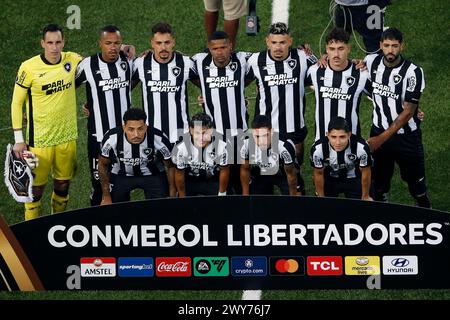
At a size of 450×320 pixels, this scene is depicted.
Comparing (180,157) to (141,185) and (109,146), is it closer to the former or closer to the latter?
(141,185)

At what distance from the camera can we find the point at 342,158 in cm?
1622

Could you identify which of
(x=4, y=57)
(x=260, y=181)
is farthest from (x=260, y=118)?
(x=4, y=57)

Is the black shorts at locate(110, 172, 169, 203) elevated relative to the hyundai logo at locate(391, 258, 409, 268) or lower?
elevated

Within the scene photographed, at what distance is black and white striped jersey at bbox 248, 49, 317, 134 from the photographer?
1645 cm

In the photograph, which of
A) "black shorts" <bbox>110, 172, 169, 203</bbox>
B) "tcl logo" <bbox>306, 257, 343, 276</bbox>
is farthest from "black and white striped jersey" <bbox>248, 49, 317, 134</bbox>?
"tcl logo" <bbox>306, 257, 343, 276</bbox>

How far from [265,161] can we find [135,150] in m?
1.12

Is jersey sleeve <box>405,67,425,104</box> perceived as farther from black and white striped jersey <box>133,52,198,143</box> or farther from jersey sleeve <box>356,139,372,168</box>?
black and white striped jersey <box>133,52,198,143</box>

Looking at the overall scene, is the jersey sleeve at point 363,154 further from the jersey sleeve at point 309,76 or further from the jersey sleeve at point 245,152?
the jersey sleeve at point 245,152

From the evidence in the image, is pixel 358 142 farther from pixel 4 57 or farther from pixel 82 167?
pixel 4 57

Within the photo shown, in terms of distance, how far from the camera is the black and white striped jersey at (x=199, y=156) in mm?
16194

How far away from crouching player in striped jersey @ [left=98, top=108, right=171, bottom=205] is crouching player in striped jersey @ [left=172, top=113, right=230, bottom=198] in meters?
0.13

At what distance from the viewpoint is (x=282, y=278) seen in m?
16.2

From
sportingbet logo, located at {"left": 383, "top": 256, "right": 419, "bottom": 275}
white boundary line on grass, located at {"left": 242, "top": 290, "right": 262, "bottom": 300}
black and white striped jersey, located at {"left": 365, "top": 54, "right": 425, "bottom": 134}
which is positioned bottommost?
white boundary line on grass, located at {"left": 242, "top": 290, "right": 262, "bottom": 300}

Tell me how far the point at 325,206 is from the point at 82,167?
2.73 metres
